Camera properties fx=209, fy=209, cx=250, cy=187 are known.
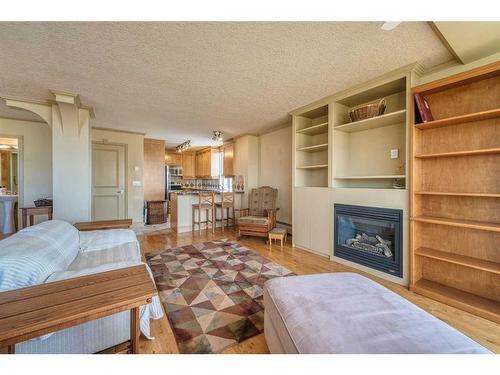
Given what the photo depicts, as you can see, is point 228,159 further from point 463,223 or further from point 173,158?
point 463,223

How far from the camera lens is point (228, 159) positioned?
6219 millimetres

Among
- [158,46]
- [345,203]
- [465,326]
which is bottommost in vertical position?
[465,326]

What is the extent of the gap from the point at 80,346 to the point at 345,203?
2981 millimetres

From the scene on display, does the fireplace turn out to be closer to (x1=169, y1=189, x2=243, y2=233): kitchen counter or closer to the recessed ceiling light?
the recessed ceiling light

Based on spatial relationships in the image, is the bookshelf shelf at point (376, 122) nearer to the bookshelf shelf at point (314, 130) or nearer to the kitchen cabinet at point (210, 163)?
the bookshelf shelf at point (314, 130)

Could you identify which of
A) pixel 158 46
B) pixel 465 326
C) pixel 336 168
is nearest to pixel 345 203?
pixel 336 168

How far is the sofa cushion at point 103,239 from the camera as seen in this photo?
2244mm

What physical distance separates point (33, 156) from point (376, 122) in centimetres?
625

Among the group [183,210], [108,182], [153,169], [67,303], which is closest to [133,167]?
[108,182]

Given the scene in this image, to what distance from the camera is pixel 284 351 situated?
1.07 metres

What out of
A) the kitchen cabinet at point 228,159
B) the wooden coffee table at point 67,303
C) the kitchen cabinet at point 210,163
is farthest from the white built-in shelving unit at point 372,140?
the kitchen cabinet at point 210,163

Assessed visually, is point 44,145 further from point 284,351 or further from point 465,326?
point 465,326

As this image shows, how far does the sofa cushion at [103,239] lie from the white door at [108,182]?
2.96m
